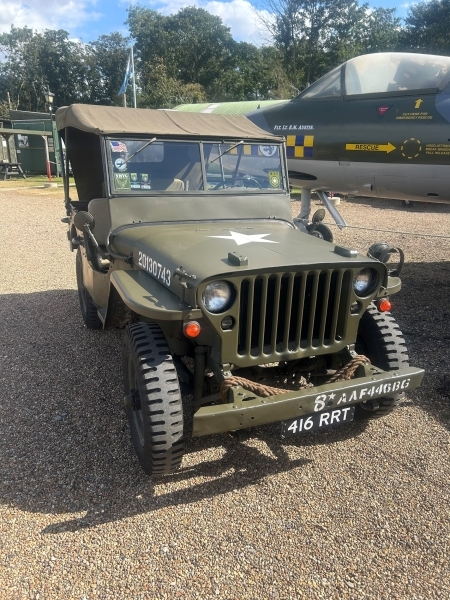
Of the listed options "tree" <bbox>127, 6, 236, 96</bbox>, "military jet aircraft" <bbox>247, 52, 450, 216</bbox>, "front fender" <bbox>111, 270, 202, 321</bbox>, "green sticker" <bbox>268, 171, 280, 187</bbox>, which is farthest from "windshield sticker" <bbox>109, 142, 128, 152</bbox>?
"tree" <bbox>127, 6, 236, 96</bbox>

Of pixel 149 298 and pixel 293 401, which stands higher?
pixel 149 298

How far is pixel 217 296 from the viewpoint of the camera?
9.25ft

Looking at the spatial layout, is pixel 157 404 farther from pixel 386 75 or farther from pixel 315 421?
pixel 386 75

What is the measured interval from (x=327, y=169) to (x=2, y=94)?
6038 cm

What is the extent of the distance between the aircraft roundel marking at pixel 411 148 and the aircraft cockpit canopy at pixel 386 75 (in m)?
0.71

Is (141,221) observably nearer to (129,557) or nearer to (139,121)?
(139,121)

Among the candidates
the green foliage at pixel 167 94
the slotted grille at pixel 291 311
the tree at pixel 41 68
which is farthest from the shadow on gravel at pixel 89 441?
the tree at pixel 41 68

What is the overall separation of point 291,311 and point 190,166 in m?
1.83

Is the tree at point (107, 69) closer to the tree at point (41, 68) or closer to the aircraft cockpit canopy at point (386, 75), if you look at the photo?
the tree at point (41, 68)

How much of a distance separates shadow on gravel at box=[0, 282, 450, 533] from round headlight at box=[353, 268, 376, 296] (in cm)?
110

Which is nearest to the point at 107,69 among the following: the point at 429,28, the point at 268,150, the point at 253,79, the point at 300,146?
the point at 253,79

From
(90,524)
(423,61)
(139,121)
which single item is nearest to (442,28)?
(423,61)

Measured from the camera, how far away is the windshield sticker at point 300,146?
738 cm

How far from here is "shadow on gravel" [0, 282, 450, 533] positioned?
3.01 metres
